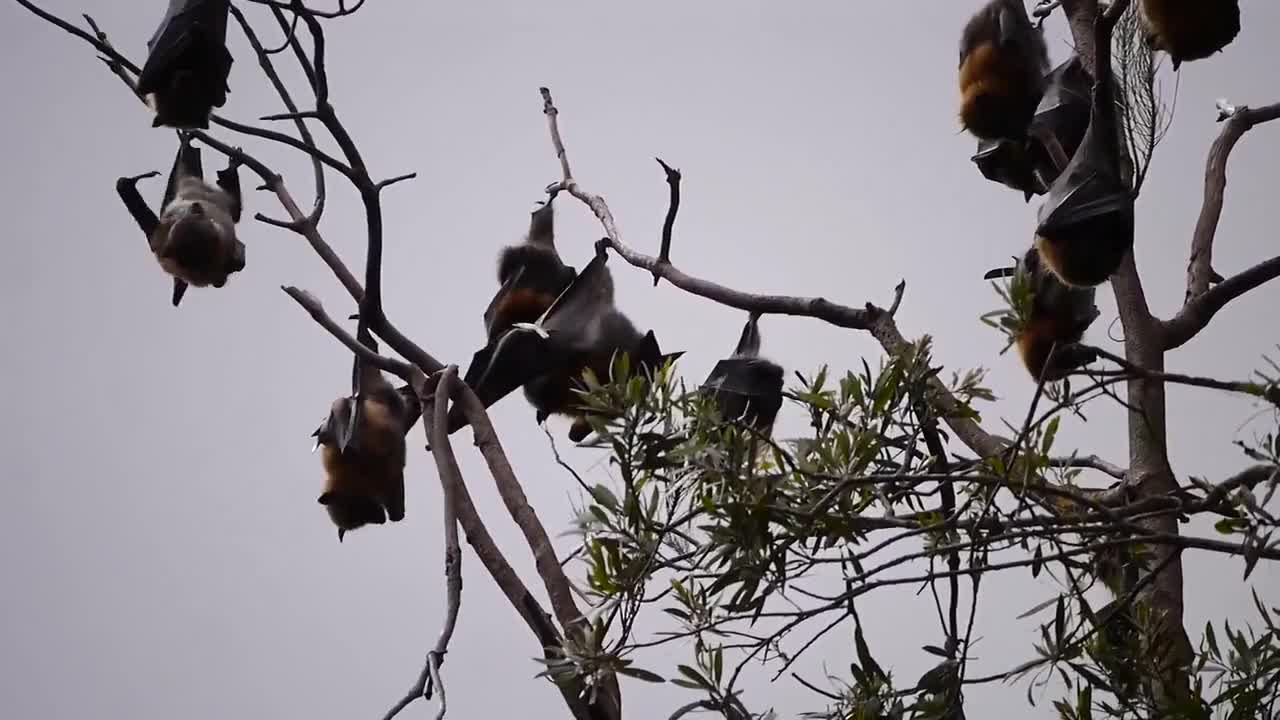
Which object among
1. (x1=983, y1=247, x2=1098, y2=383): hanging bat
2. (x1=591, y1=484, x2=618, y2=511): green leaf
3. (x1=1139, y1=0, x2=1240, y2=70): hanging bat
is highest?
(x1=983, y1=247, x2=1098, y2=383): hanging bat

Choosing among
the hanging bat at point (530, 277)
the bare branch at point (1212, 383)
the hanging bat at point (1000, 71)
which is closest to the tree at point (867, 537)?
the bare branch at point (1212, 383)

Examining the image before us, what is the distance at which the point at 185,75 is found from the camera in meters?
2.83

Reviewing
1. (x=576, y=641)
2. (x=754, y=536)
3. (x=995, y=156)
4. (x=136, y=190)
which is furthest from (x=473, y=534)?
(x=136, y=190)

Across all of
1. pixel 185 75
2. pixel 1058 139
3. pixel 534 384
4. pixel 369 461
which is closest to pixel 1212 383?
pixel 1058 139

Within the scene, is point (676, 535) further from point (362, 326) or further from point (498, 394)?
Answer: point (498, 394)

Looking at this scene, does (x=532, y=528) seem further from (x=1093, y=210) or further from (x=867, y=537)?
(x=1093, y=210)

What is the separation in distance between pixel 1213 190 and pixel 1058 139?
59 cm

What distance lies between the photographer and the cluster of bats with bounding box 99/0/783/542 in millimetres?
2854

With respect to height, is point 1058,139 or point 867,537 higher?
point 1058,139

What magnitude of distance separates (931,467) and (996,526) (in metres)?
0.23

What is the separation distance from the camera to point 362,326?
2781mm

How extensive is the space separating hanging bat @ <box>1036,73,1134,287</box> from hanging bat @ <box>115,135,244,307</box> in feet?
8.58

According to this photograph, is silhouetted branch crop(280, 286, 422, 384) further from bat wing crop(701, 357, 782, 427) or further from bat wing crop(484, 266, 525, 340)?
bat wing crop(484, 266, 525, 340)

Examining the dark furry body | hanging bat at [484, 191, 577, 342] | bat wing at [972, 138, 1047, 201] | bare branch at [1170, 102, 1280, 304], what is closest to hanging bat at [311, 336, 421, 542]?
the dark furry body
